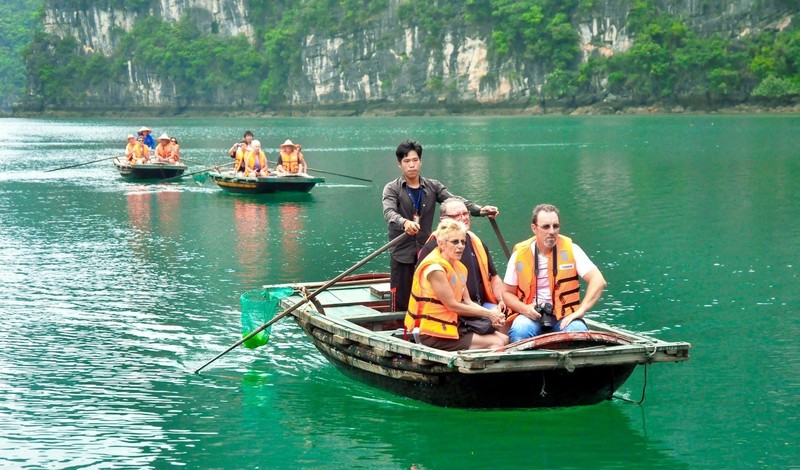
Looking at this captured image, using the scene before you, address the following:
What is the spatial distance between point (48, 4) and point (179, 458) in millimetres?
150511

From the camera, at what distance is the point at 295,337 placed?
12.6 metres

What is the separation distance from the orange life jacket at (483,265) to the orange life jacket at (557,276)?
321 mm

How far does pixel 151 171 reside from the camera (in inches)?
1375

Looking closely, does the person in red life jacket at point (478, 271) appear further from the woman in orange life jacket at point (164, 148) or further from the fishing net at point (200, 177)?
the woman in orange life jacket at point (164, 148)

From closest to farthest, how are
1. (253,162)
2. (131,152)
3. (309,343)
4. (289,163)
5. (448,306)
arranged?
(448,306) → (309,343) → (289,163) → (253,162) → (131,152)

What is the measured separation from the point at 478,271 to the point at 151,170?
26.7 metres

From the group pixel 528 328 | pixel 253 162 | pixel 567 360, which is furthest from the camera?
pixel 253 162

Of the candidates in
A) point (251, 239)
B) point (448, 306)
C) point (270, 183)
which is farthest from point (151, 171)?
point (448, 306)

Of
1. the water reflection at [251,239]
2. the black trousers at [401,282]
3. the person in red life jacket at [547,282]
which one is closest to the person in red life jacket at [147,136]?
the water reflection at [251,239]

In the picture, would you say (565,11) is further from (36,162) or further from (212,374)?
(212,374)

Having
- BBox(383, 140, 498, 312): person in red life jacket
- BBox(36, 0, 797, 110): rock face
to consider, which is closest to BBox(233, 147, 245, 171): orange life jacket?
BBox(383, 140, 498, 312): person in red life jacket

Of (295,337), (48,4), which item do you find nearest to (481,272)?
(295,337)

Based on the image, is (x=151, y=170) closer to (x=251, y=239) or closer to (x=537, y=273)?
(x=251, y=239)

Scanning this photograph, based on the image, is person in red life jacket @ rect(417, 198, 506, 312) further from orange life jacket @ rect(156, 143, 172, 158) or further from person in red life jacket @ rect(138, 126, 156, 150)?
person in red life jacket @ rect(138, 126, 156, 150)
